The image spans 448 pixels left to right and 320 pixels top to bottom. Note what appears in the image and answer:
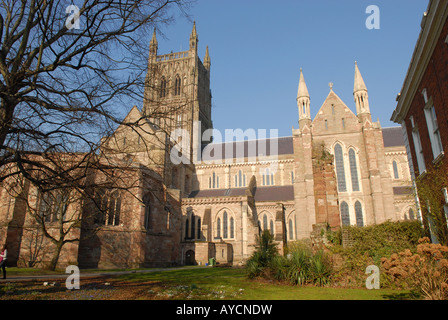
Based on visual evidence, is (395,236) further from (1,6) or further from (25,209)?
(25,209)

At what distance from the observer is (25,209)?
78.7ft

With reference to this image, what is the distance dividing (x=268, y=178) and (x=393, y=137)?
18.9 m

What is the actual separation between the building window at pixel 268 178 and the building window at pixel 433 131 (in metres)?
33.9

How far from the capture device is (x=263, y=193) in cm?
4341

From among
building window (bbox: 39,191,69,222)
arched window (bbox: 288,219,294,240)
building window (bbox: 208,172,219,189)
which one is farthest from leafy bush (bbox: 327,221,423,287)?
building window (bbox: 208,172,219,189)

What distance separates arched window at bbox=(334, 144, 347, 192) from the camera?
1362 inches

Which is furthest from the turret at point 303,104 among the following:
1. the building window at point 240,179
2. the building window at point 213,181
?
the building window at point 213,181

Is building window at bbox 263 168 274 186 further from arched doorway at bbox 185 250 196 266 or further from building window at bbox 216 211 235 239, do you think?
arched doorway at bbox 185 250 196 266

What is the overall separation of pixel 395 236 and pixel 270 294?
7669 mm

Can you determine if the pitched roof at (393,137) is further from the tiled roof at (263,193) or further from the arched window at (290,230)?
the arched window at (290,230)

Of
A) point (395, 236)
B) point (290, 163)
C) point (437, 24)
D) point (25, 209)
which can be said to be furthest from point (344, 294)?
point (290, 163)

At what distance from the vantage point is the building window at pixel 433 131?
42.4 ft

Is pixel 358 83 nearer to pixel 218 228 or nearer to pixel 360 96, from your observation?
pixel 360 96

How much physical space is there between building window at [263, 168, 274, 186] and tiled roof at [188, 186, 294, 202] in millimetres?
2448
